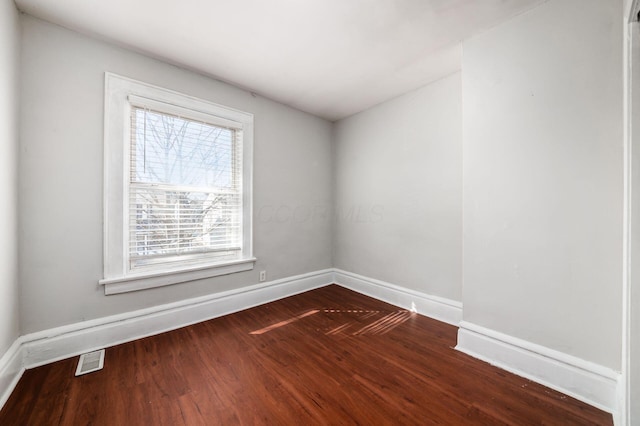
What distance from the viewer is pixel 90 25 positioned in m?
1.81

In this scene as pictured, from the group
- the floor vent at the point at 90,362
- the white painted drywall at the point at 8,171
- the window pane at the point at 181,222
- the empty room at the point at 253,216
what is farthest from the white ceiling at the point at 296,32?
the floor vent at the point at 90,362

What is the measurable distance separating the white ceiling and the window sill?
6.49ft

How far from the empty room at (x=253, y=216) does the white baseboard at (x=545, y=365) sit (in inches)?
0.4

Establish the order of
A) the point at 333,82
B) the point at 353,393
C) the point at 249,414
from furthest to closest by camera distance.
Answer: the point at 333,82, the point at 353,393, the point at 249,414

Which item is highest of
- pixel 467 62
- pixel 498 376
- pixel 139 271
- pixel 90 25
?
pixel 90 25

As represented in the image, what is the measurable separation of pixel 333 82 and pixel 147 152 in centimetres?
198

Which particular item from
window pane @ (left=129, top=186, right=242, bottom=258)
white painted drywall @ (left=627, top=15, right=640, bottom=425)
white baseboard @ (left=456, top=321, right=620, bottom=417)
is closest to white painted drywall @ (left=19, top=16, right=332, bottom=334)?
window pane @ (left=129, top=186, right=242, bottom=258)

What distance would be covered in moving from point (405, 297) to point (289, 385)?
171cm

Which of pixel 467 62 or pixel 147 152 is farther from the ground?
pixel 467 62

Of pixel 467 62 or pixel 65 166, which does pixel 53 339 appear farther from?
pixel 467 62

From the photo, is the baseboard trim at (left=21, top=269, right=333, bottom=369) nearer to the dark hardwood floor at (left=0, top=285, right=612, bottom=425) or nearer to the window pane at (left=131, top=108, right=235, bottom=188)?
the dark hardwood floor at (left=0, top=285, right=612, bottom=425)

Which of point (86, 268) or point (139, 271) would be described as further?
point (139, 271)

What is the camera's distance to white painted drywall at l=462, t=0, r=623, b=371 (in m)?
1.42

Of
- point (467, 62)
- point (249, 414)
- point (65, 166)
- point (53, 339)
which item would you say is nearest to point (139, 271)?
point (53, 339)
